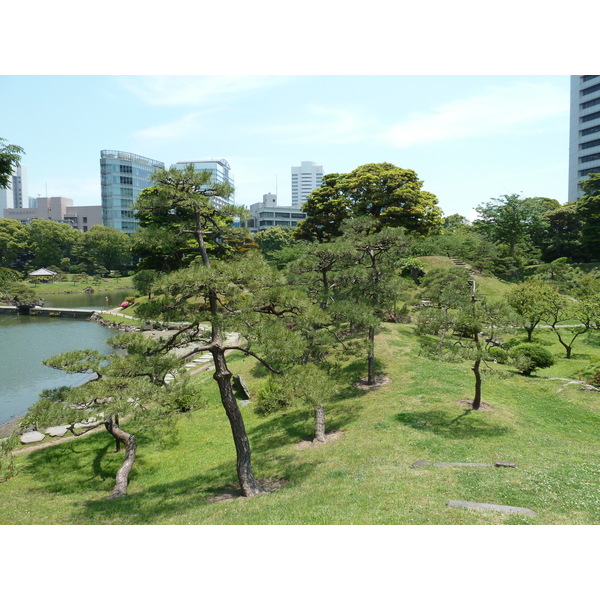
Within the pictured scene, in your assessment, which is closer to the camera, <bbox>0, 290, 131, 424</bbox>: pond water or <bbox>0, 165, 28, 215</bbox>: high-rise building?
<bbox>0, 290, 131, 424</bbox>: pond water

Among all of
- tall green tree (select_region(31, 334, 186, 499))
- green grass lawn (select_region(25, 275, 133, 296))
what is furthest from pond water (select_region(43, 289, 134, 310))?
tall green tree (select_region(31, 334, 186, 499))

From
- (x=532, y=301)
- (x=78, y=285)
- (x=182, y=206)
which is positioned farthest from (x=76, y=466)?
(x=78, y=285)

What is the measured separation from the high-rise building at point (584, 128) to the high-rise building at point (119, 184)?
72694mm

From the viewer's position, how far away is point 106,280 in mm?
62312

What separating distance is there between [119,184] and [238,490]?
84300mm

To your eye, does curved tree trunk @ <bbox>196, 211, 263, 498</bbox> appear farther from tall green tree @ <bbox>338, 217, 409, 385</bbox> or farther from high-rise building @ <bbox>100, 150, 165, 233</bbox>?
high-rise building @ <bbox>100, 150, 165, 233</bbox>

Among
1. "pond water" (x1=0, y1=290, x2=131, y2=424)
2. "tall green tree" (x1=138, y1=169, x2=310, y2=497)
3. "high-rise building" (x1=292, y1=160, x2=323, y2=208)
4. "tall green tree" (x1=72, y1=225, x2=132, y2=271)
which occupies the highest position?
"high-rise building" (x1=292, y1=160, x2=323, y2=208)

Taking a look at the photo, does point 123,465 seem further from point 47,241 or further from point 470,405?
point 47,241

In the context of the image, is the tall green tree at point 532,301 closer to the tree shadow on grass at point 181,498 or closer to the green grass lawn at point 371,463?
the green grass lawn at point 371,463

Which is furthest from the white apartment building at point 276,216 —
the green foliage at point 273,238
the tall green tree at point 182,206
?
the tall green tree at point 182,206

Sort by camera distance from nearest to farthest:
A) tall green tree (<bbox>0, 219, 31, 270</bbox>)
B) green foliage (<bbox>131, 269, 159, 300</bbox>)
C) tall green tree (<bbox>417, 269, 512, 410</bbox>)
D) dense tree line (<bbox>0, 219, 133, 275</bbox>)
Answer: green foliage (<bbox>131, 269, 159, 300</bbox>) → tall green tree (<bbox>417, 269, 512, 410</bbox>) → tall green tree (<bbox>0, 219, 31, 270</bbox>) → dense tree line (<bbox>0, 219, 133, 275</bbox>)

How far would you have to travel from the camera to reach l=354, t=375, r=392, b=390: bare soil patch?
13453 millimetres

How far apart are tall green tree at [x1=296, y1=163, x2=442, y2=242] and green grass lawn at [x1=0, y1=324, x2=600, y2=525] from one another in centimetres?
1405

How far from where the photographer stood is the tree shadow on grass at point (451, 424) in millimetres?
9703
